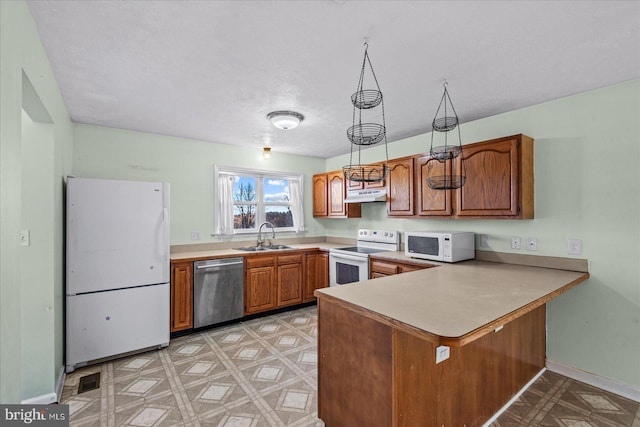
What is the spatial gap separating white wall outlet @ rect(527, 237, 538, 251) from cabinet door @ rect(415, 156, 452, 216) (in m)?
0.71

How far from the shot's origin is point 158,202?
10.0ft

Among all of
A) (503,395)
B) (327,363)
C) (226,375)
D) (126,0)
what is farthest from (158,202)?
(503,395)

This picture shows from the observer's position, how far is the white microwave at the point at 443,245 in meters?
2.88

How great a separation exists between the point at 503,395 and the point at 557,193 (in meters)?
1.68

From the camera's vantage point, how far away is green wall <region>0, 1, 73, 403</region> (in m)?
1.20

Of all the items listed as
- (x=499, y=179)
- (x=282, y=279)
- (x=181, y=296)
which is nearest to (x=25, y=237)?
(x=181, y=296)

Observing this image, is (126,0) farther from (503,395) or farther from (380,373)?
(503,395)

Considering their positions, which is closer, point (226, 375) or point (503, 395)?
point (503, 395)

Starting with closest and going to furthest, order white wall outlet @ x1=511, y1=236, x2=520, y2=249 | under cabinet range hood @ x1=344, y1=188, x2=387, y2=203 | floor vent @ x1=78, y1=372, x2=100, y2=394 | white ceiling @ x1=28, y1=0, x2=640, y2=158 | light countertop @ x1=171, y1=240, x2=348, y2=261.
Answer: white ceiling @ x1=28, y1=0, x2=640, y2=158, floor vent @ x1=78, y1=372, x2=100, y2=394, white wall outlet @ x1=511, y1=236, x2=520, y2=249, light countertop @ x1=171, y1=240, x2=348, y2=261, under cabinet range hood @ x1=344, y1=188, x2=387, y2=203

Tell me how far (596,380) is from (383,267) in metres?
1.91

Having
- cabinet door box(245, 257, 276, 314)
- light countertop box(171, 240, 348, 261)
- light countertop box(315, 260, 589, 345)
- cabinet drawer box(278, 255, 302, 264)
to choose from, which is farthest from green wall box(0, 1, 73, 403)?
cabinet drawer box(278, 255, 302, 264)

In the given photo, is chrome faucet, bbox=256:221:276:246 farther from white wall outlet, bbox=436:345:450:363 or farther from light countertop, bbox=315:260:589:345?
white wall outlet, bbox=436:345:450:363

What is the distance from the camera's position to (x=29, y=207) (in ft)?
6.86

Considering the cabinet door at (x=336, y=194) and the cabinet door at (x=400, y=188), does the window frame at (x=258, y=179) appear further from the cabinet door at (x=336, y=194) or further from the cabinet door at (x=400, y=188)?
the cabinet door at (x=400, y=188)
